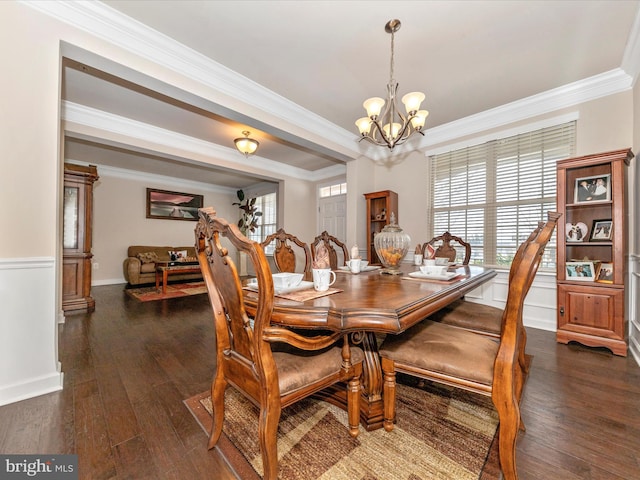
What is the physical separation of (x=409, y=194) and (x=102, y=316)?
4564mm

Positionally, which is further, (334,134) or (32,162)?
(334,134)

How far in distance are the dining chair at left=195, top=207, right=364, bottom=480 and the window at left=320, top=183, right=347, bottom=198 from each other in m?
4.53

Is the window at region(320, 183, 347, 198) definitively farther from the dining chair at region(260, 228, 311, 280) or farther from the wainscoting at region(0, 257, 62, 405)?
the wainscoting at region(0, 257, 62, 405)

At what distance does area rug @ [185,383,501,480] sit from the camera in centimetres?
110

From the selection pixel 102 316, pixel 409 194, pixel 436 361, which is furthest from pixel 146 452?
pixel 409 194

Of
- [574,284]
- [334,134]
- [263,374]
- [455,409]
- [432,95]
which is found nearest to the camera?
[263,374]

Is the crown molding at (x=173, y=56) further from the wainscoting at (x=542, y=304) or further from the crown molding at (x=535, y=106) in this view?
the wainscoting at (x=542, y=304)

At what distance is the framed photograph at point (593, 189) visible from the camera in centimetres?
243

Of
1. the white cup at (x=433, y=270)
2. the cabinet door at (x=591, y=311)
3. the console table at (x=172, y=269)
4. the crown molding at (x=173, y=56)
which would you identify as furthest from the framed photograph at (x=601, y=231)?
the console table at (x=172, y=269)

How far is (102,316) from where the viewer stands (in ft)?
10.9

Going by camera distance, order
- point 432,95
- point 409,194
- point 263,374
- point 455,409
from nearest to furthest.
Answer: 1. point 263,374
2. point 455,409
3. point 432,95
4. point 409,194

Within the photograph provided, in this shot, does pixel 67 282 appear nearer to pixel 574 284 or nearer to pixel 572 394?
pixel 572 394

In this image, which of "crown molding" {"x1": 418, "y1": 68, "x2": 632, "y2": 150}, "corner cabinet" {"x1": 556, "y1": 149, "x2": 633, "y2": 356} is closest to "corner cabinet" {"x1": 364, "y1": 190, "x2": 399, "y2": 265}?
"crown molding" {"x1": 418, "y1": 68, "x2": 632, "y2": 150}

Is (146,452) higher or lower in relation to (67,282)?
lower
